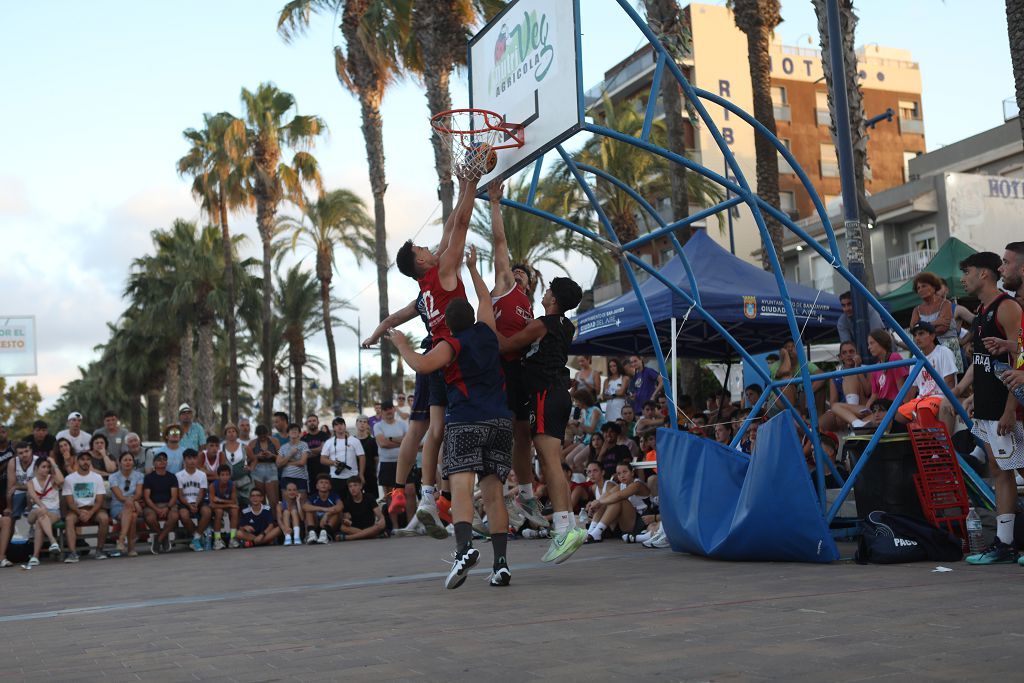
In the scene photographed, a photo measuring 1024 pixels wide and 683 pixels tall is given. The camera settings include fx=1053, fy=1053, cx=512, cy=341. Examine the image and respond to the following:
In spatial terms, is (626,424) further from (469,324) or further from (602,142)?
(602,142)

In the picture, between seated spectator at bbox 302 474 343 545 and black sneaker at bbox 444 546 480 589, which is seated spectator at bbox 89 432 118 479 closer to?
seated spectator at bbox 302 474 343 545

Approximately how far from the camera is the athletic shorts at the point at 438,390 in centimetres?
779

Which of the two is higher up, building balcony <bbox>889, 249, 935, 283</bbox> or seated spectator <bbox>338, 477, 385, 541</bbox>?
building balcony <bbox>889, 249, 935, 283</bbox>

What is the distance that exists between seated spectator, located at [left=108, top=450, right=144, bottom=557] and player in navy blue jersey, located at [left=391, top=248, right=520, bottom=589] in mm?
9481

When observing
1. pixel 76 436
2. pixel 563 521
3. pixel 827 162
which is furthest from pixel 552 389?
pixel 827 162

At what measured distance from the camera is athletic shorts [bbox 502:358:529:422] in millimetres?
8164

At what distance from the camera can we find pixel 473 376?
7254 millimetres

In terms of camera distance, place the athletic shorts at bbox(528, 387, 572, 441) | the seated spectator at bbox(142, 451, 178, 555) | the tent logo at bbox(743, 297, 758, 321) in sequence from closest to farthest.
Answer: the athletic shorts at bbox(528, 387, 572, 441) → the tent logo at bbox(743, 297, 758, 321) → the seated spectator at bbox(142, 451, 178, 555)

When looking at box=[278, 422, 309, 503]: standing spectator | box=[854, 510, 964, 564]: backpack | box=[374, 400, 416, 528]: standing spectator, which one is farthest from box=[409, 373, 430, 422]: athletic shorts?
box=[278, 422, 309, 503]: standing spectator

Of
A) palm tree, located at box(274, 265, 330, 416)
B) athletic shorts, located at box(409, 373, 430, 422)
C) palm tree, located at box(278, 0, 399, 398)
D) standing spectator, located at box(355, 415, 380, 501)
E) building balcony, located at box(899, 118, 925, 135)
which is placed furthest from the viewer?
building balcony, located at box(899, 118, 925, 135)

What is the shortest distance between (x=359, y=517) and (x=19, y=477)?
4.90m

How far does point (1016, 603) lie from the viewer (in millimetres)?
5336

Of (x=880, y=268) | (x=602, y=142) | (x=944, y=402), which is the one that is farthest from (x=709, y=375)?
(x=944, y=402)

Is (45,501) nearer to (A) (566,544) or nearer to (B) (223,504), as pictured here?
(B) (223,504)
